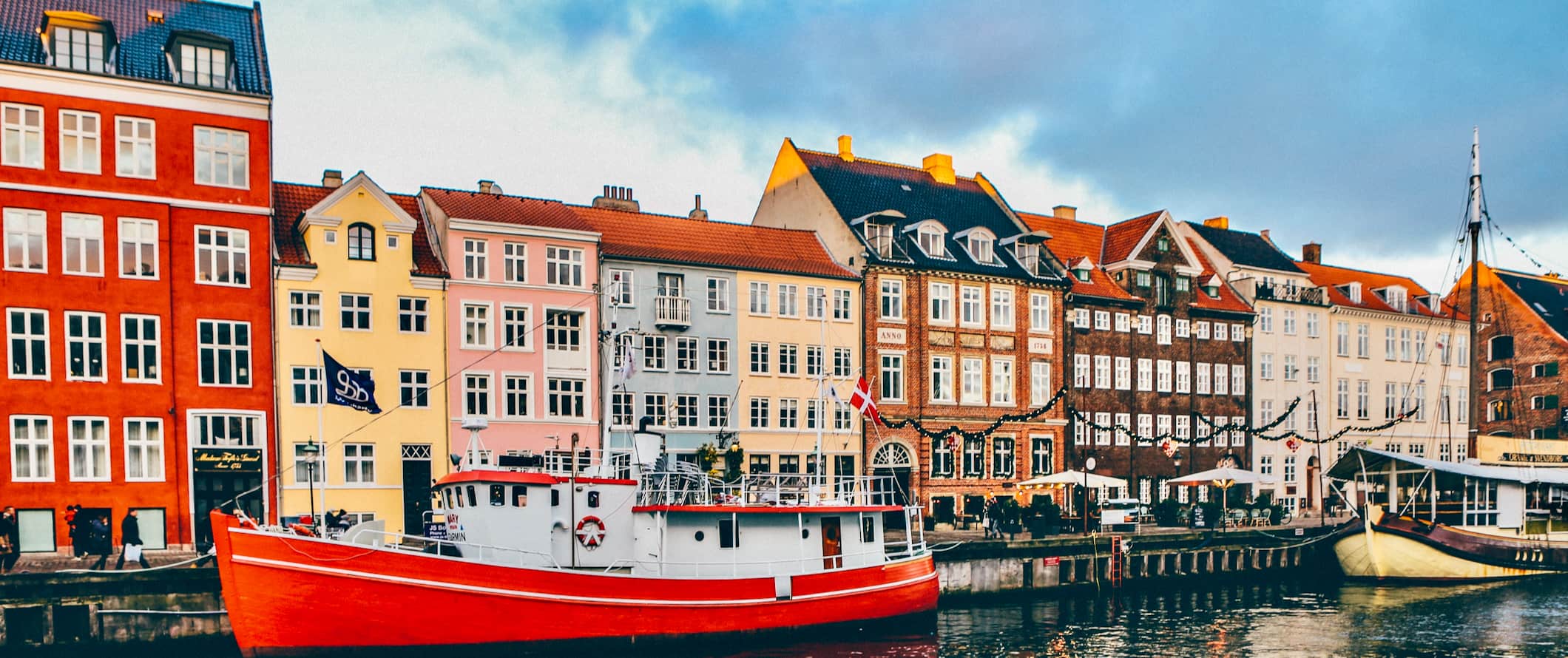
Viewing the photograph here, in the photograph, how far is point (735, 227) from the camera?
53.3 metres

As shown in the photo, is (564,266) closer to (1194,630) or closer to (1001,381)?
(1001,381)

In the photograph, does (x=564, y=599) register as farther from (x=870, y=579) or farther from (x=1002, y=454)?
(x=1002, y=454)

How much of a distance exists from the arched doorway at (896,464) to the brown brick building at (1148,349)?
8.34 meters

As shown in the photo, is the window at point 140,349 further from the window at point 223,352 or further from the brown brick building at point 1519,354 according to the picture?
the brown brick building at point 1519,354

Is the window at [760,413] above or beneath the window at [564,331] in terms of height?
beneath

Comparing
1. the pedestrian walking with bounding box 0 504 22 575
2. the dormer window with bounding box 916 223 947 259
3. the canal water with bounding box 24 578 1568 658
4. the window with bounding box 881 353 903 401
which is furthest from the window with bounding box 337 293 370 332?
the dormer window with bounding box 916 223 947 259

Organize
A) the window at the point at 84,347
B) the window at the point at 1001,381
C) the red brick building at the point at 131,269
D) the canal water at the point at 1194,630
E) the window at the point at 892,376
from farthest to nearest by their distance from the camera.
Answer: the window at the point at 1001,381 → the window at the point at 892,376 → the window at the point at 84,347 → the red brick building at the point at 131,269 → the canal water at the point at 1194,630

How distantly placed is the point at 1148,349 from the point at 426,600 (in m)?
39.4

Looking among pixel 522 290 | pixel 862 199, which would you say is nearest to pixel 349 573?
pixel 522 290

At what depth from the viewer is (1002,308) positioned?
56.7 meters

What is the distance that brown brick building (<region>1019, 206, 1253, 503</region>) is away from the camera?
194ft

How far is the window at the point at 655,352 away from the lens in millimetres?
47875

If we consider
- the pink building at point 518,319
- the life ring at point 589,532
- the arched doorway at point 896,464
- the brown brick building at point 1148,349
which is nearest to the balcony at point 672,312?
the pink building at point 518,319

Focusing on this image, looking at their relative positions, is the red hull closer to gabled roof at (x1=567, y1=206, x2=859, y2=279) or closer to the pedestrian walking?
the pedestrian walking
